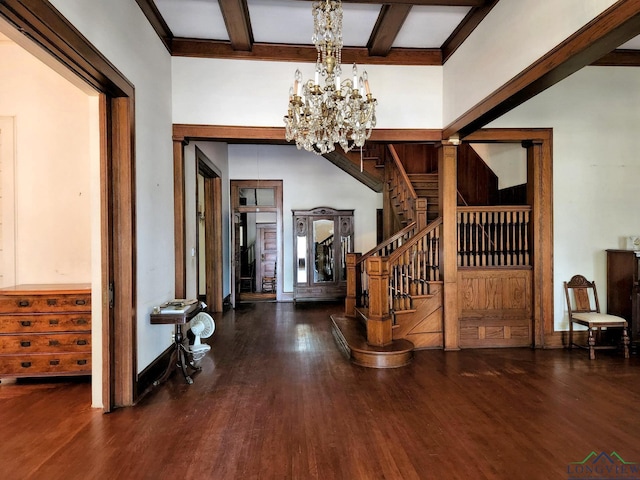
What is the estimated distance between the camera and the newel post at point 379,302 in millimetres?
4180

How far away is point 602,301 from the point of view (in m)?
4.67

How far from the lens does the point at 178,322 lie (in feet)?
11.3

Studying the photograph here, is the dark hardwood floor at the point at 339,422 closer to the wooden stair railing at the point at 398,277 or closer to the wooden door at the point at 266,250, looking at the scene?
the wooden stair railing at the point at 398,277

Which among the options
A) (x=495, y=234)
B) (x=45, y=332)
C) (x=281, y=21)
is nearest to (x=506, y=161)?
(x=495, y=234)

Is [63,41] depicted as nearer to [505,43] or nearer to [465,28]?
[505,43]

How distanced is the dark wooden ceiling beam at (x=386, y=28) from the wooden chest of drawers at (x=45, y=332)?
4.14 metres

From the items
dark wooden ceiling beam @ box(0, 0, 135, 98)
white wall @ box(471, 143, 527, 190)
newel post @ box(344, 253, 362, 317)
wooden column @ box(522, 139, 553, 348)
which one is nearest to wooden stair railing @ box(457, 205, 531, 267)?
wooden column @ box(522, 139, 553, 348)

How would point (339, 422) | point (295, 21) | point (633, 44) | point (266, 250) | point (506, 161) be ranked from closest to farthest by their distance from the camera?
point (339, 422)
point (295, 21)
point (633, 44)
point (506, 161)
point (266, 250)

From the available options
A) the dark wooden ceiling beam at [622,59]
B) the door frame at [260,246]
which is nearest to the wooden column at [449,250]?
the dark wooden ceiling beam at [622,59]

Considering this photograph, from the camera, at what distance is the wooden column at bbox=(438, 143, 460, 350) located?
15.0 ft

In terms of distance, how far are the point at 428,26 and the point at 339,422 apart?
4202 millimetres

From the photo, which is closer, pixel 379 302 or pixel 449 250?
pixel 379 302

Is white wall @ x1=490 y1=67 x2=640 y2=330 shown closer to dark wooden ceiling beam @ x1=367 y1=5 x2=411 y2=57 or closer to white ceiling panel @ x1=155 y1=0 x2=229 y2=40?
dark wooden ceiling beam @ x1=367 y1=5 x2=411 y2=57

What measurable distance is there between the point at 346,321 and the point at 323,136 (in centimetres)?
317
